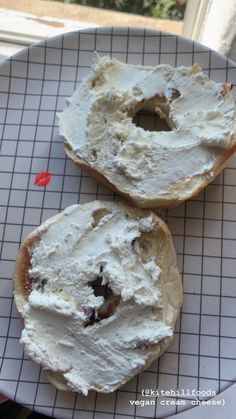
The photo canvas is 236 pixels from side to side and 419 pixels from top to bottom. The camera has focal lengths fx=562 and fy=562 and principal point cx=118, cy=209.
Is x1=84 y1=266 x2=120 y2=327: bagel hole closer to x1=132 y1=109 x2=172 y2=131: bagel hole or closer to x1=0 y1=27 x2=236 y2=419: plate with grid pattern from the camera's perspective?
x1=0 y1=27 x2=236 y2=419: plate with grid pattern

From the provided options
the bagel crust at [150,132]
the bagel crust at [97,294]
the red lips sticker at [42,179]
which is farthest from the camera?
the red lips sticker at [42,179]

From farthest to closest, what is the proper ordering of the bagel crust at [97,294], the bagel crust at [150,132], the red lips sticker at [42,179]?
the red lips sticker at [42,179]
the bagel crust at [150,132]
the bagel crust at [97,294]

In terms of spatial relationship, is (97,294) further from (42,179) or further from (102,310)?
(42,179)

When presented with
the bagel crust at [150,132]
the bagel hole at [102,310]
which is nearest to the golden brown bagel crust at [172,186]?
the bagel crust at [150,132]

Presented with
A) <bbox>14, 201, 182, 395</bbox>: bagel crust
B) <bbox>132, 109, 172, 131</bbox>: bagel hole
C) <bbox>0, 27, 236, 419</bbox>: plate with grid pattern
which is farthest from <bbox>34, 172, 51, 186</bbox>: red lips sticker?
Result: <bbox>132, 109, 172, 131</bbox>: bagel hole

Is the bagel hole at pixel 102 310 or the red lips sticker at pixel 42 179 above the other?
the red lips sticker at pixel 42 179

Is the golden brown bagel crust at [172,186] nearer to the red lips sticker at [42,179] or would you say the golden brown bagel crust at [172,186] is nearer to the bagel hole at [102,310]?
the red lips sticker at [42,179]

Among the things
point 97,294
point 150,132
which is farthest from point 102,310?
point 150,132

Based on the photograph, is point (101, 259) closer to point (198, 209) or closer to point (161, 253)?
point (161, 253)
